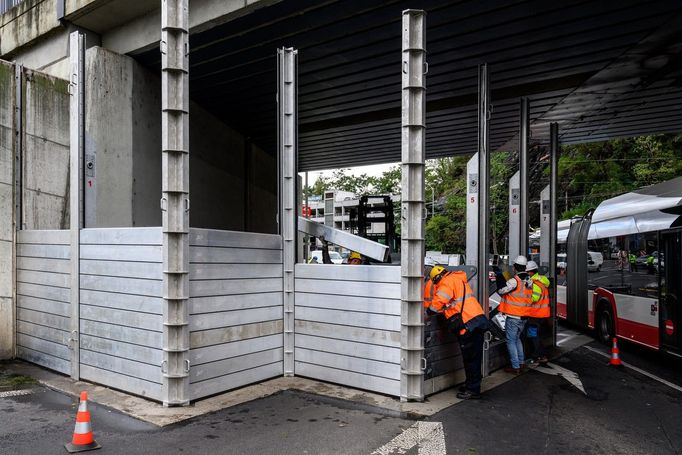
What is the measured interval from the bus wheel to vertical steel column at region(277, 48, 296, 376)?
7.53 metres

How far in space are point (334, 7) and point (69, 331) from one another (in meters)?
6.31

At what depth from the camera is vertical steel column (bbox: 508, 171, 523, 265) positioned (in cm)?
1123

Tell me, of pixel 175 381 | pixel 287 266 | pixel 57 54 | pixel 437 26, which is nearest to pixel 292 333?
pixel 287 266

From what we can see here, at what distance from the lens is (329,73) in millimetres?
11062

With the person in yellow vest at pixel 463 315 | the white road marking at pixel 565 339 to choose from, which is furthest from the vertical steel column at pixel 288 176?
the white road marking at pixel 565 339

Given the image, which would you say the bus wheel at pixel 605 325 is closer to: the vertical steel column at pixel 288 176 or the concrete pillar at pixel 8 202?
the vertical steel column at pixel 288 176

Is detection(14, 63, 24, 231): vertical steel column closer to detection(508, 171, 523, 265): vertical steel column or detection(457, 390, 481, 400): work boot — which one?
detection(457, 390, 481, 400): work boot

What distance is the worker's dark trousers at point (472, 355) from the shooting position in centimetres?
666

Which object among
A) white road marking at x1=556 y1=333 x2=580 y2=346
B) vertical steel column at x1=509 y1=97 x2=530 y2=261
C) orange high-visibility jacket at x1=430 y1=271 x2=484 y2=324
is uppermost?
vertical steel column at x1=509 y1=97 x2=530 y2=261

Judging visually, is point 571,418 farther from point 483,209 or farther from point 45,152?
point 45,152

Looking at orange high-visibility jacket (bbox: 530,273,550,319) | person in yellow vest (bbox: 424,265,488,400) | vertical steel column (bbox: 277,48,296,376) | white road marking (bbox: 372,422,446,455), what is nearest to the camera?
white road marking (bbox: 372,422,446,455)

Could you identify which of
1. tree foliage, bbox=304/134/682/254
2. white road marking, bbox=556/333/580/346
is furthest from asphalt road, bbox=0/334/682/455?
tree foliage, bbox=304/134/682/254

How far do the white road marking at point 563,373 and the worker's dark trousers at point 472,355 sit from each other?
6.52 ft

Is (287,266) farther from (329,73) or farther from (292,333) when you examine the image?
(329,73)
